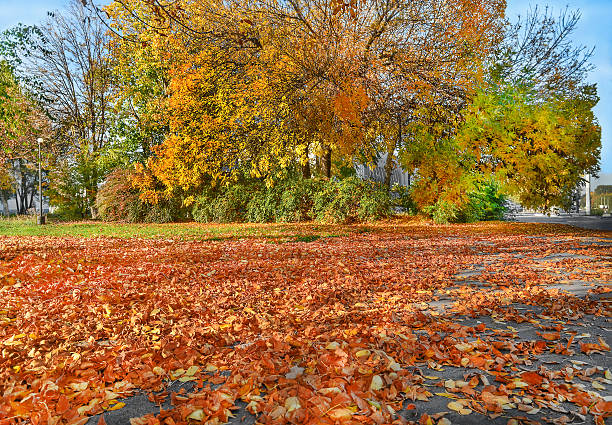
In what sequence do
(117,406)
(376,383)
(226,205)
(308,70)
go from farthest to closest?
(226,205) → (308,70) → (376,383) → (117,406)

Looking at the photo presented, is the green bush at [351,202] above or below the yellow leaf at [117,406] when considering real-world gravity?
above

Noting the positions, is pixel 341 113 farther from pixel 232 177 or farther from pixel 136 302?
pixel 136 302

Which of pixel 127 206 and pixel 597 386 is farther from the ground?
pixel 127 206

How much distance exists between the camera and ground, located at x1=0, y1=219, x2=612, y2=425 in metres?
2.28

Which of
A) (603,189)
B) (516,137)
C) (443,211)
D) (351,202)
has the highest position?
(516,137)

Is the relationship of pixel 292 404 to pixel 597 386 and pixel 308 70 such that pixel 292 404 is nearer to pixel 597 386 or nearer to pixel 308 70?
pixel 597 386

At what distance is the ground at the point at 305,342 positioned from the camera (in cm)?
228

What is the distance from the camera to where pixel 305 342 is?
10.5 ft

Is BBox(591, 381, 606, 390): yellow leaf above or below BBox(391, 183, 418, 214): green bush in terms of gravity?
below

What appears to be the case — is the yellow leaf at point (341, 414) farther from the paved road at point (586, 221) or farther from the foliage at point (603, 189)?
the foliage at point (603, 189)

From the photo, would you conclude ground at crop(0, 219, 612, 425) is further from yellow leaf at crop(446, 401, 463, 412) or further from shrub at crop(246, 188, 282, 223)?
shrub at crop(246, 188, 282, 223)

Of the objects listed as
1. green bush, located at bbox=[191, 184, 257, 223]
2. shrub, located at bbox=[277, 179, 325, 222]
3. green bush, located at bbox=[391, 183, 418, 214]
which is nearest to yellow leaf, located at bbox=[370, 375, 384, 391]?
shrub, located at bbox=[277, 179, 325, 222]

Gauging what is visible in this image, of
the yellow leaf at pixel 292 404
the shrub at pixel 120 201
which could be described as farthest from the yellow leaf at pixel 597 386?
the shrub at pixel 120 201

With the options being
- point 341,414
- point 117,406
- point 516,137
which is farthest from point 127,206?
point 341,414
